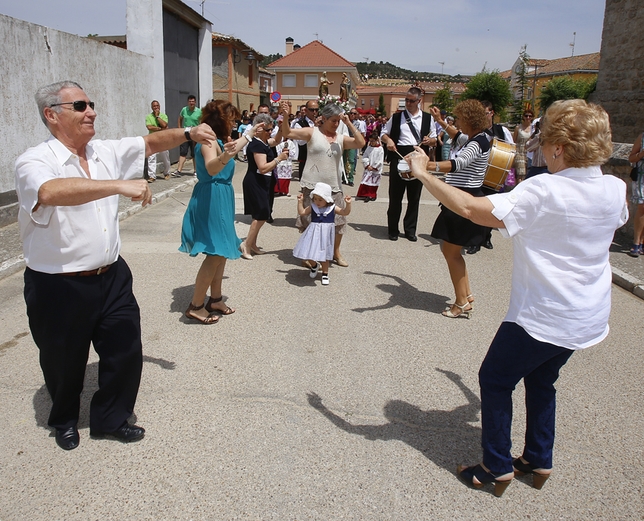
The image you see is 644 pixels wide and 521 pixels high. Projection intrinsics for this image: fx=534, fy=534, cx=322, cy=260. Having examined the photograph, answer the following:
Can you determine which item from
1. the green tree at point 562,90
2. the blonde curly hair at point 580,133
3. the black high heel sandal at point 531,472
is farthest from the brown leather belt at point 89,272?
the green tree at point 562,90

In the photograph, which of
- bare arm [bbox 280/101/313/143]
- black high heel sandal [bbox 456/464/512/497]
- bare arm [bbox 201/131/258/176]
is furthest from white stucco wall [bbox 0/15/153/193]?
black high heel sandal [bbox 456/464/512/497]

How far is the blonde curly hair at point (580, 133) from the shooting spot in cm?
229

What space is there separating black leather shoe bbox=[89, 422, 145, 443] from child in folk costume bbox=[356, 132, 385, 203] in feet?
30.8

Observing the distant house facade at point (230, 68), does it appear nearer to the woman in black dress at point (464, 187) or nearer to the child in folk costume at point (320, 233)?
the child in folk costume at point (320, 233)

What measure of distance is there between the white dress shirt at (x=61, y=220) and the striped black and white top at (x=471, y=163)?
10.3 ft

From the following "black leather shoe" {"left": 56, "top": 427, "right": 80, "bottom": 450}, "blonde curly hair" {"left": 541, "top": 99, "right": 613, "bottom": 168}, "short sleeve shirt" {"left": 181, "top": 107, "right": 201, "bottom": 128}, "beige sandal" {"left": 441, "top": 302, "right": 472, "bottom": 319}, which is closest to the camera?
"blonde curly hair" {"left": 541, "top": 99, "right": 613, "bottom": 168}

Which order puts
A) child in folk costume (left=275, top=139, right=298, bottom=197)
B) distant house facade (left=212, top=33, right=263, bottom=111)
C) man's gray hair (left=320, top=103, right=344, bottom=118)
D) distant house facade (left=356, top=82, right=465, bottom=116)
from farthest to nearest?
1. distant house facade (left=356, top=82, right=465, bottom=116)
2. distant house facade (left=212, top=33, right=263, bottom=111)
3. child in folk costume (left=275, top=139, right=298, bottom=197)
4. man's gray hair (left=320, top=103, right=344, bottom=118)

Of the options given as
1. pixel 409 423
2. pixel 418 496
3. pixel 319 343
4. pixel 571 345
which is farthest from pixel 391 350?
pixel 571 345

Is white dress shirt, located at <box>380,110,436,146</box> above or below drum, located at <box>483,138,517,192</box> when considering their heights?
above

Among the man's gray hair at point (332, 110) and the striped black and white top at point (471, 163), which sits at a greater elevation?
the man's gray hair at point (332, 110)

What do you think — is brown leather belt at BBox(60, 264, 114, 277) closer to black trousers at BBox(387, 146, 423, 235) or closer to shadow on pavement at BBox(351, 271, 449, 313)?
shadow on pavement at BBox(351, 271, 449, 313)

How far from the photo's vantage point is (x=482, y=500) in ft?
8.80

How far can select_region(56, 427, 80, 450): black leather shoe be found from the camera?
295 cm

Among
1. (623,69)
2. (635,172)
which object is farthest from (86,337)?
(623,69)
